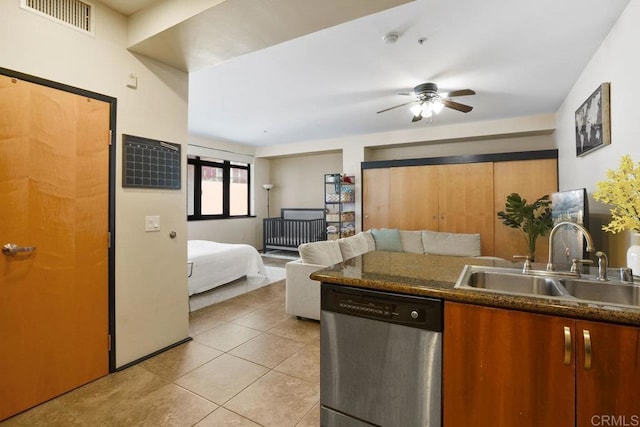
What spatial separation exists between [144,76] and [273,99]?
2055 mm

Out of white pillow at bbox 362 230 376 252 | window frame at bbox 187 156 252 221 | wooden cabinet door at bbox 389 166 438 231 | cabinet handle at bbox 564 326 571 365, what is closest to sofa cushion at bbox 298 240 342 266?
white pillow at bbox 362 230 376 252

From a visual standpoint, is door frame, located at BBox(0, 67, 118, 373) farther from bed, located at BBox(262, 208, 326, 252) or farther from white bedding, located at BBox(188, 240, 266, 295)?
bed, located at BBox(262, 208, 326, 252)

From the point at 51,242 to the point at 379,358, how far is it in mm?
2096

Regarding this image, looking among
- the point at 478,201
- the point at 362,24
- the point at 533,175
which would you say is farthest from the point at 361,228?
the point at 362,24

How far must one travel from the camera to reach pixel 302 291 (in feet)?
10.4

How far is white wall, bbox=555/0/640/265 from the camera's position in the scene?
6.78ft

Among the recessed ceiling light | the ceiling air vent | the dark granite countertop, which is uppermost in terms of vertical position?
the recessed ceiling light

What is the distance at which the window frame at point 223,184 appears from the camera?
6555 mm

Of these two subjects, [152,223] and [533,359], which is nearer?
[533,359]

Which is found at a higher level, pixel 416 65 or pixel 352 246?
pixel 416 65

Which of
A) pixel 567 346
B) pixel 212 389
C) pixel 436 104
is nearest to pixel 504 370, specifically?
pixel 567 346

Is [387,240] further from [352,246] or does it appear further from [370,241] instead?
[352,246]

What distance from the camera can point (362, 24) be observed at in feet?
7.89

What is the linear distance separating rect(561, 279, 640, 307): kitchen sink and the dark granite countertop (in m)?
0.28
